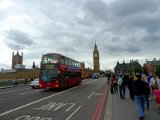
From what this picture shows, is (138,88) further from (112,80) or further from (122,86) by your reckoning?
(112,80)

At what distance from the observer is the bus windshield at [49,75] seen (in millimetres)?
22594

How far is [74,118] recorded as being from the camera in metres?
8.61

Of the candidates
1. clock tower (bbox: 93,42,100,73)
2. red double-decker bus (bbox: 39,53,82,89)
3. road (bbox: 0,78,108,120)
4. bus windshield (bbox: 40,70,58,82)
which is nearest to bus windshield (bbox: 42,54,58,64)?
red double-decker bus (bbox: 39,53,82,89)

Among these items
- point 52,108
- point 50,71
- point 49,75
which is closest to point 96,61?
point 49,75

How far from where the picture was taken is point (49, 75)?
22719mm

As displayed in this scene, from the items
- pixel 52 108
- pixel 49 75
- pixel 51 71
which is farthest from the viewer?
pixel 49 75

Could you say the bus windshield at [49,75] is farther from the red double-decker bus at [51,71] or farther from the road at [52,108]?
the road at [52,108]

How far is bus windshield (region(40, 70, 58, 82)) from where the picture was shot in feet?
74.1

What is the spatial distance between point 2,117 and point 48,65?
45.8ft

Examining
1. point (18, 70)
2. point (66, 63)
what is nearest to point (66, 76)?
point (66, 63)

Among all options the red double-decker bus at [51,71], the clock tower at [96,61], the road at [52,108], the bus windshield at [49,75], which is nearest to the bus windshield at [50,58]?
the red double-decker bus at [51,71]

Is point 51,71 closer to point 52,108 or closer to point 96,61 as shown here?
point 52,108

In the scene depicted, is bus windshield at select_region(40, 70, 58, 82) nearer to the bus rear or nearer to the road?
the bus rear

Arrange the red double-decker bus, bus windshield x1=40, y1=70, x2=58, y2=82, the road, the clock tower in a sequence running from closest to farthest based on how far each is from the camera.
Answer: the road
the red double-decker bus
bus windshield x1=40, y1=70, x2=58, y2=82
the clock tower
